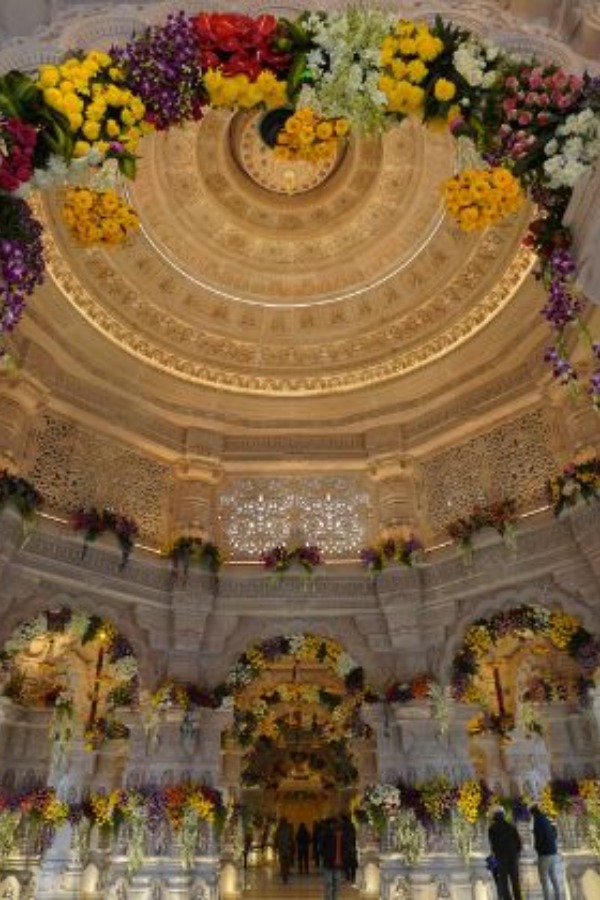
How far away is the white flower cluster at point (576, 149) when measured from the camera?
4.25 meters

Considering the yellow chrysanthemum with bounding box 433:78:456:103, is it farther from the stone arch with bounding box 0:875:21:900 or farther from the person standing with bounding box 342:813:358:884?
the person standing with bounding box 342:813:358:884

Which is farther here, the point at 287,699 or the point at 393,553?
the point at 287,699

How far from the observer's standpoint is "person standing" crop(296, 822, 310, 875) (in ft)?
74.6

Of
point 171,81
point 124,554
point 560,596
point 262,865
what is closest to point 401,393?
point 560,596

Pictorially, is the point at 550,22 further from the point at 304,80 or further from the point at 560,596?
the point at 560,596

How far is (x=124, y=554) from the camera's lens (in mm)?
10578

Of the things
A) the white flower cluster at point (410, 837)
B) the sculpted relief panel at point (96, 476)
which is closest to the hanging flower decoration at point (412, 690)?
the white flower cluster at point (410, 837)

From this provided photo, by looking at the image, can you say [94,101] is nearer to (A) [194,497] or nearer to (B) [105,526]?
(B) [105,526]

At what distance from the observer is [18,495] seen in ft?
30.7

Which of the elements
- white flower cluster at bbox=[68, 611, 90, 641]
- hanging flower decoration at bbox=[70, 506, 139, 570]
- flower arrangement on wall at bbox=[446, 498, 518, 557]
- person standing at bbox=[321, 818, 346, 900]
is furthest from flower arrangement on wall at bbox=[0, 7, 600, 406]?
person standing at bbox=[321, 818, 346, 900]

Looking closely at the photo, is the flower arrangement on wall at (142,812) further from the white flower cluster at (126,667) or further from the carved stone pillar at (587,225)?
the carved stone pillar at (587,225)

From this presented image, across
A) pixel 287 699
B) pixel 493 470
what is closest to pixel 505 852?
pixel 493 470

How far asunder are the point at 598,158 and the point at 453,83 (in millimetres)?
1065

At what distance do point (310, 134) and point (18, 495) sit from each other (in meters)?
6.68
